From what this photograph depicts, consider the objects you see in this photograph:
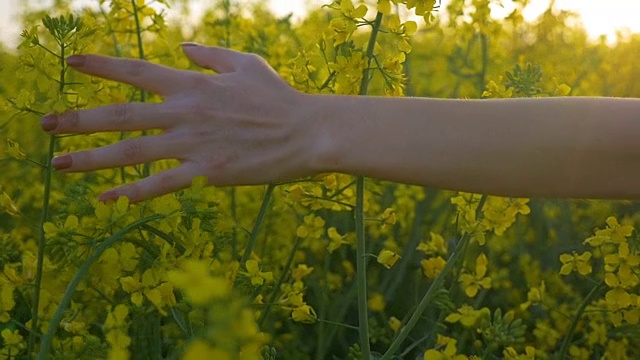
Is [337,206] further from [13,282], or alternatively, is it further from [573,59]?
[573,59]

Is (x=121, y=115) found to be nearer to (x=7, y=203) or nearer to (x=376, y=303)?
(x=7, y=203)

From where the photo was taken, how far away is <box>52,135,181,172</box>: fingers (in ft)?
4.23

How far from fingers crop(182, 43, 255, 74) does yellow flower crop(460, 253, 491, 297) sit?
797 millimetres

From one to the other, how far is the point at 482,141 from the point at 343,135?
0.66 ft

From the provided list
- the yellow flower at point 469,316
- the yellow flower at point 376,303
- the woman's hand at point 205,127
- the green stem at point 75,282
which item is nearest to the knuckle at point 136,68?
the woman's hand at point 205,127

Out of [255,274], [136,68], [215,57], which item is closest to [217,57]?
[215,57]

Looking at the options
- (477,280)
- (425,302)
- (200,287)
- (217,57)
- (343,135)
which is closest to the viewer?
(200,287)

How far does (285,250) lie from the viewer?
7.79ft

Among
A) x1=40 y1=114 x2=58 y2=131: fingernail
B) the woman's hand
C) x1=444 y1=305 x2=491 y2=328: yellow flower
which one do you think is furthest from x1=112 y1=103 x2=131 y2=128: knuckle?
x1=444 y1=305 x2=491 y2=328: yellow flower

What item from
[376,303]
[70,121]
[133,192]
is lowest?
[376,303]

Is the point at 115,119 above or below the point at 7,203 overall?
above

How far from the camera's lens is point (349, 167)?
4.25 ft

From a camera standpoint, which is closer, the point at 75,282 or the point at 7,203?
the point at 75,282

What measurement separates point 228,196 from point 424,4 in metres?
1.03
